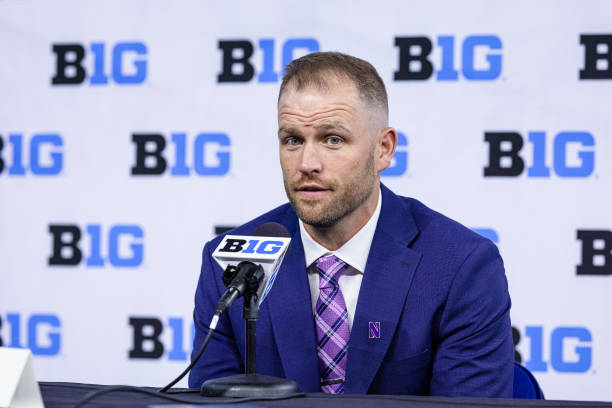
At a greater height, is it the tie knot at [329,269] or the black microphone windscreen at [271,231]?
the black microphone windscreen at [271,231]

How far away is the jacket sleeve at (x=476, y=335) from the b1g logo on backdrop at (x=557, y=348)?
3.66 ft

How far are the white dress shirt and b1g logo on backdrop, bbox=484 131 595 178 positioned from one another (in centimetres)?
115

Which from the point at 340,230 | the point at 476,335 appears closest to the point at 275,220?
the point at 340,230

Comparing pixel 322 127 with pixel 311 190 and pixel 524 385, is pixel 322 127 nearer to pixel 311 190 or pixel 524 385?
pixel 311 190

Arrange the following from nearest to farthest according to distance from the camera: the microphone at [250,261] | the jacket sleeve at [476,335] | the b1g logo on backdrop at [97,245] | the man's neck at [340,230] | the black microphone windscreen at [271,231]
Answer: the microphone at [250,261]
the black microphone windscreen at [271,231]
the jacket sleeve at [476,335]
the man's neck at [340,230]
the b1g logo on backdrop at [97,245]

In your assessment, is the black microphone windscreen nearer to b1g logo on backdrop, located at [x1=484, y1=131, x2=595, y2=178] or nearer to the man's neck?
the man's neck

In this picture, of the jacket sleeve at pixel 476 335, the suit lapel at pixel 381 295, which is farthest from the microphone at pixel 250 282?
the jacket sleeve at pixel 476 335

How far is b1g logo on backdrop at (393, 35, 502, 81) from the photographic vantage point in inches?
116

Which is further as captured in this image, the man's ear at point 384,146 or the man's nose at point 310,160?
the man's ear at point 384,146

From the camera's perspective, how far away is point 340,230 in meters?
1.93

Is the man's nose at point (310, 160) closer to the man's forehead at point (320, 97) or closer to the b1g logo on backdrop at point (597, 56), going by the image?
the man's forehead at point (320, 97)

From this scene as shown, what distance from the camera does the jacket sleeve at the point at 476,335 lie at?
1698mm

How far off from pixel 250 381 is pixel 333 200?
2.30 ft

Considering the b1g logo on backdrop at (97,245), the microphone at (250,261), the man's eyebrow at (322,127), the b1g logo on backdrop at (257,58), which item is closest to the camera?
the microphone at (250,261)
